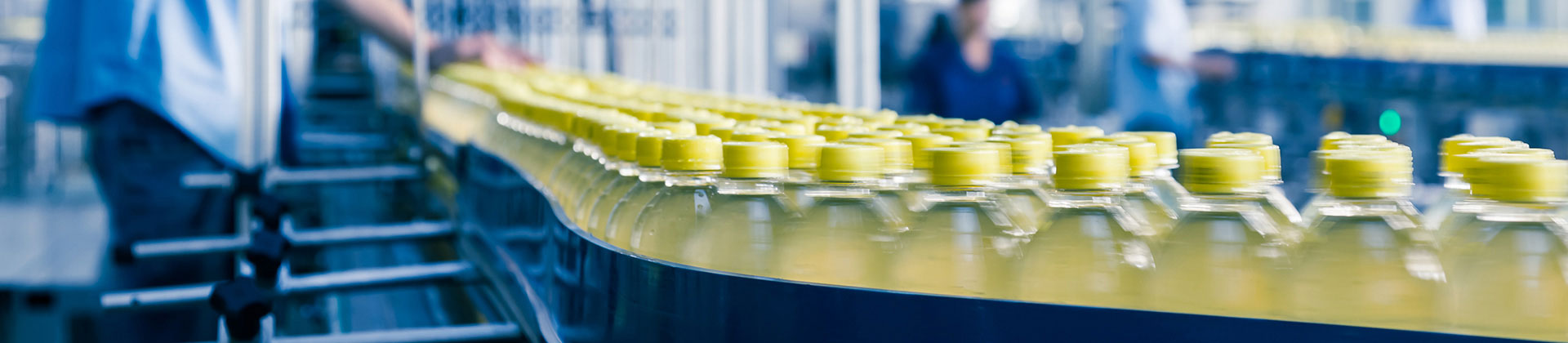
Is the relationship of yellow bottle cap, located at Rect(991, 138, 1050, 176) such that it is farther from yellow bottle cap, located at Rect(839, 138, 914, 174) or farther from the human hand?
the human hand

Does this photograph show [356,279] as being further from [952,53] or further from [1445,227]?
[952,53]

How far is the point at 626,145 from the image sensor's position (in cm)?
113

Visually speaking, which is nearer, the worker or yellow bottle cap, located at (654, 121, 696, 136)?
yellow bottle cap, located at (654, 121, 696, 136)

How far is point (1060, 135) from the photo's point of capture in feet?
3.82

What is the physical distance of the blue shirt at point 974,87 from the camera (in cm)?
421

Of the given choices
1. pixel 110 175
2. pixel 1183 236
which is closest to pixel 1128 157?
pixel 1183 236

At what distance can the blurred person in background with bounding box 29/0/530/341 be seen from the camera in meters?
2.22

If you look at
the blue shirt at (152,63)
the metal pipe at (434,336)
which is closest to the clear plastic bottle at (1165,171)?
the metal pipe at (434,336)

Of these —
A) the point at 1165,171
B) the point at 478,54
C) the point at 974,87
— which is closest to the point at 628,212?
the point at 1165,171

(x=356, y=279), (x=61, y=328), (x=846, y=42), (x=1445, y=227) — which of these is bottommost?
(x=61, y=328)

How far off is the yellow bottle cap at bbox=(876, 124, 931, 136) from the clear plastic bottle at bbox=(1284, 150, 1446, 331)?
19.9 inches

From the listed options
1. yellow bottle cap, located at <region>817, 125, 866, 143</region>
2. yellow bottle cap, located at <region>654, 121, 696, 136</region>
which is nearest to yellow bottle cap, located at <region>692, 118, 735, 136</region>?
yellow bottle cap, located at <region>654, 121, 696, 136</region>

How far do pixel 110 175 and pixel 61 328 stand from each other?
1.81 meters

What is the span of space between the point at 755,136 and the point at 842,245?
0.82 ft
